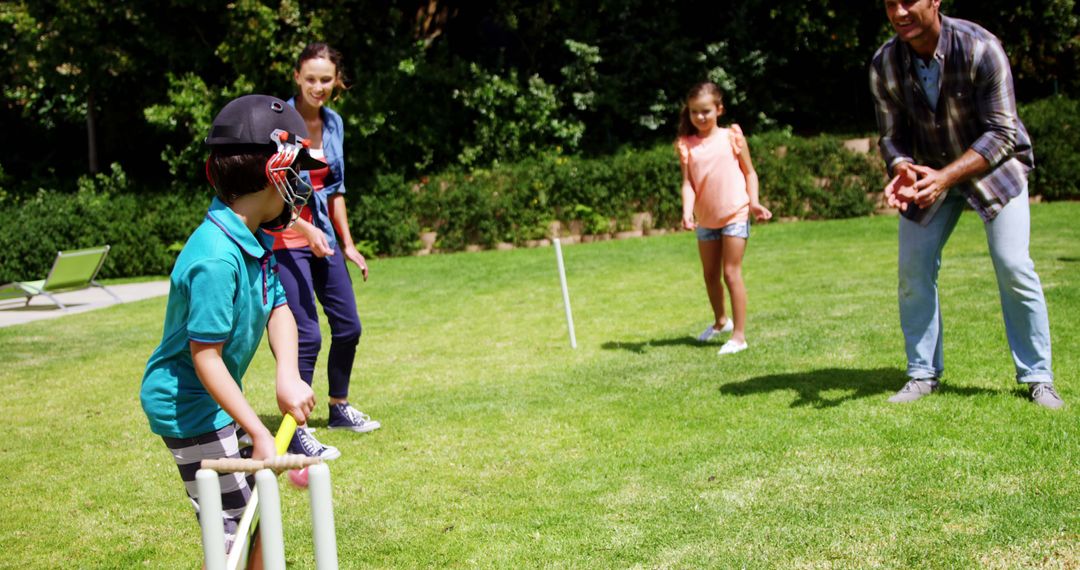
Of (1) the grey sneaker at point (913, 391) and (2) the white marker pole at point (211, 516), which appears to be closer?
(2) the white marker pole at point (211, 516)

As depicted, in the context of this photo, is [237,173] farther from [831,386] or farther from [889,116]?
[831,386]

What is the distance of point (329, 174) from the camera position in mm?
5738

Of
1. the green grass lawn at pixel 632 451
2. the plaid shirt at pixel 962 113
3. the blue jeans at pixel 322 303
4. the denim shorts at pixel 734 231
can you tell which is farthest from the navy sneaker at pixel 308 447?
the denim shorts at pixel 734 231

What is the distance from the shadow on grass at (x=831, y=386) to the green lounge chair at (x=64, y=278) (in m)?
10.5

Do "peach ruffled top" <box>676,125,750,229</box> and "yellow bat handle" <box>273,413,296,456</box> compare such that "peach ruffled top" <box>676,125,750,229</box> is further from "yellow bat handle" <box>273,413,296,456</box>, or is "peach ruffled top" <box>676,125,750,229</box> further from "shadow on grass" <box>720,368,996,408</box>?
"yellow bat handle" <box>273,413,296,456</box>

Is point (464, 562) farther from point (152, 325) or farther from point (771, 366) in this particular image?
point (152, 325)

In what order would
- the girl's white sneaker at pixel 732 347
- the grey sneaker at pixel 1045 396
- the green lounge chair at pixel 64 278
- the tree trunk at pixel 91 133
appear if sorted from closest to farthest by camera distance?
the grey sneaker at pixel 1045 396 → the girl's white sneaker at pixel 732 347 → the green lounge chair at pixel 64 278 → the tree trunk at pixel 91 133

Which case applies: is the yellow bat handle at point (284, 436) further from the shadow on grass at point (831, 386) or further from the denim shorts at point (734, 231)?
the denim shorts at point (734, 231)

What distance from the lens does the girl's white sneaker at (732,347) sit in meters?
7.23

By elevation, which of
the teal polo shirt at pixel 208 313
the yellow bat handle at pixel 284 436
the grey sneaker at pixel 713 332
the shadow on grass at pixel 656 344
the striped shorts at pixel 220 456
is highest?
the teal polo shirt at pixel 208 313

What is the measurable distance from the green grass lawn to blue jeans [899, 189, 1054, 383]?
0.76ft

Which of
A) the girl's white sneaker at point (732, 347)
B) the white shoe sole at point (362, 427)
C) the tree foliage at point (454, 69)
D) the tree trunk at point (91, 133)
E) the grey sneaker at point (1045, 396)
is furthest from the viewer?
the tree trunk at point (91, 133)

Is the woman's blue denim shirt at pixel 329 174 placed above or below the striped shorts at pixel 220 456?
above

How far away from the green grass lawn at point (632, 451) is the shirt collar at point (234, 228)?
143 cm
